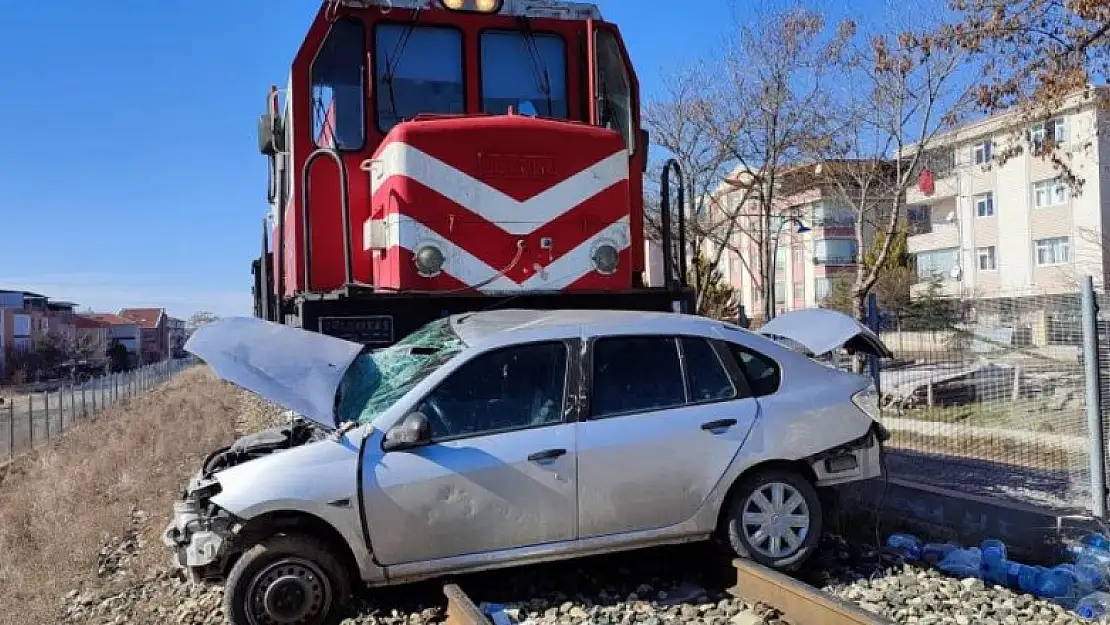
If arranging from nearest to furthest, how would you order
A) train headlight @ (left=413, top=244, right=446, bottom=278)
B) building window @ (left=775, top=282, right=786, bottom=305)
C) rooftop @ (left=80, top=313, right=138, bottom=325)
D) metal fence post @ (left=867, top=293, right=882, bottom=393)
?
train headlight @ (left=413, top=244, right=446, bottom=278) → metal fence post @ (left=867, top=293, right=882, bottom=393) → building window @ (left=775, top=282, right=786, bottom=305) → rooftop @ (left=80, top=313, right=138, bottom=325)

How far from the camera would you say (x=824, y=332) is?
6145 millimetres

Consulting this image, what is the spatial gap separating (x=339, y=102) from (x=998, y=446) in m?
6.83

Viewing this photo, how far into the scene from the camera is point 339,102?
7.00 meters

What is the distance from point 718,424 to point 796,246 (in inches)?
1604

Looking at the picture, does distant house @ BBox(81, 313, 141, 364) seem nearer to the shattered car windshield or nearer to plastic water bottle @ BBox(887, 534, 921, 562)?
the shattered car windshield

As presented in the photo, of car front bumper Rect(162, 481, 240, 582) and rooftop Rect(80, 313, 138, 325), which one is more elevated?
rooftop Rect(80, 313, 138, 325)

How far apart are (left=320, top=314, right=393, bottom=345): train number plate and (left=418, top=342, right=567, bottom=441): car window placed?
4.77ft

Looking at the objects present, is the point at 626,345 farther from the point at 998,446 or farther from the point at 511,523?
the point at 998,446

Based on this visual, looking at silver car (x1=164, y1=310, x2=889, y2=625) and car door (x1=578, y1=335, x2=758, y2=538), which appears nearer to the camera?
silver car (x1=164, y1=310, x2=889, y2=625)

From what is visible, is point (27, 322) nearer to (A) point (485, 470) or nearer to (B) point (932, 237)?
(B) point (932, 237)

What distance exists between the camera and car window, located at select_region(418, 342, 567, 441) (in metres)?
5.05

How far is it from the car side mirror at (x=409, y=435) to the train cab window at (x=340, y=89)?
2.89m

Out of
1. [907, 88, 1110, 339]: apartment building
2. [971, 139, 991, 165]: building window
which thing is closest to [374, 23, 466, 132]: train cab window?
[907, 88, 1110, 339]: apartment building

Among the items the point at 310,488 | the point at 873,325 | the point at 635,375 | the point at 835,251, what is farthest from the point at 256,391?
the point at 835,251
